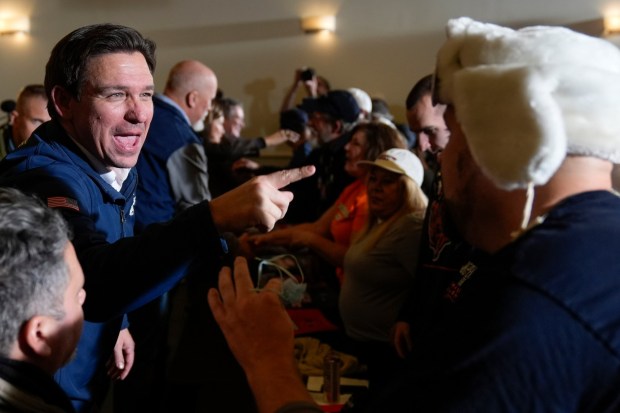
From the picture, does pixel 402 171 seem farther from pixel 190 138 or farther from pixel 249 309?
pixel 249 309

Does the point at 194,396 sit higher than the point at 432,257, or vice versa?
the point at 432,257

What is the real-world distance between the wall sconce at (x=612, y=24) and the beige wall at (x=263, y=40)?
4.85 feet

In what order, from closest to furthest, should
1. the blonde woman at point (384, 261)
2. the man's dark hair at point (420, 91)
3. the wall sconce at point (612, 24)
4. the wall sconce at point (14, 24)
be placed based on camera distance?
the blonde woman at point (384, 261)
the man's dark hair at point (420, 91)
the wall sconce at point (612, 24)
the wall sconce at point (14, 24)

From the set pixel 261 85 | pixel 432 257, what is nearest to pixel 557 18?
pixel 261 85

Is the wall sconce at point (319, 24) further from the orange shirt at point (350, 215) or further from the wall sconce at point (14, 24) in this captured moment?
the orange shirt at point (350, 215)

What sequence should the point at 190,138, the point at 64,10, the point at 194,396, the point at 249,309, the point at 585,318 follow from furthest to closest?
the point at 64,10
the point at 190,138
the point at 194,396
the point at 249,309
the point at 585,318

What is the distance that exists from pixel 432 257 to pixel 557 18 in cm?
516

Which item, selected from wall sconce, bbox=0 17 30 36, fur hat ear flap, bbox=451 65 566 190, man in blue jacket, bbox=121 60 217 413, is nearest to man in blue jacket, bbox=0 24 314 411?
fur hat ear flap, bbox=451 65 566 190

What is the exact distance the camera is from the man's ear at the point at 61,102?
1.58 meters

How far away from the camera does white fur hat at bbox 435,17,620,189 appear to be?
2.71 feet

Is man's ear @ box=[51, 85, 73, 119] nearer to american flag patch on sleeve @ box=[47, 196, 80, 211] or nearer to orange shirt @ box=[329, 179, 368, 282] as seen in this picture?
american flag patch on sleeve @ box=[47, 196, 80, 211]

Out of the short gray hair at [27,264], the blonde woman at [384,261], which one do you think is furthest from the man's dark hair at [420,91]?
the short gray hair at [27,264]

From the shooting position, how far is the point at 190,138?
333cm

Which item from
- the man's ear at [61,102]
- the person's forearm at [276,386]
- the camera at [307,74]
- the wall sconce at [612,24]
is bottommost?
the camera at [307,74]
